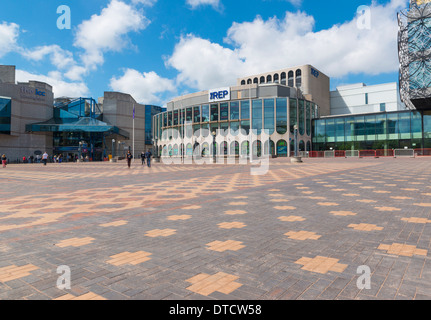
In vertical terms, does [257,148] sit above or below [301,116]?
below

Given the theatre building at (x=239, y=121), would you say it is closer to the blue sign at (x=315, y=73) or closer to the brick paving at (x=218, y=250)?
the blue sign at (x=315, y=73)

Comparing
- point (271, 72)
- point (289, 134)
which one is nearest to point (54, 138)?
point (289, 134)

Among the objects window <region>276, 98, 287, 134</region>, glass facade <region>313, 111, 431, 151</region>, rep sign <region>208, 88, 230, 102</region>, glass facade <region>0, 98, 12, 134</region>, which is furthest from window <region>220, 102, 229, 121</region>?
glass facade <region>0, 98, 12, 134</region>

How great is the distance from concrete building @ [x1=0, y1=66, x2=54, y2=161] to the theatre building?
25324 mm

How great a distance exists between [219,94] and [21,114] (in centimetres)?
4234

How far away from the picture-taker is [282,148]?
56969 millimetres

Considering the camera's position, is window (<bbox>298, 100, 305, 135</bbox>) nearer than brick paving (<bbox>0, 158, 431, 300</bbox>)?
No

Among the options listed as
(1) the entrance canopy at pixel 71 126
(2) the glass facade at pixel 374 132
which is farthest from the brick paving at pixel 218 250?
(1) the entrance canopy at pixel 71 126

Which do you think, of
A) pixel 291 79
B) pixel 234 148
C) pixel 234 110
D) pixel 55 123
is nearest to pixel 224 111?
pixel 234 110

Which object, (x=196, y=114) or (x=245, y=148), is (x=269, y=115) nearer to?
(x=245, y=148)

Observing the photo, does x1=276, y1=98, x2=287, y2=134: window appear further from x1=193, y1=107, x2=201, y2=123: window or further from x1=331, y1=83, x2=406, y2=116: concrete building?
x1=331, y1=83, x2=406, y2=116: concrete building

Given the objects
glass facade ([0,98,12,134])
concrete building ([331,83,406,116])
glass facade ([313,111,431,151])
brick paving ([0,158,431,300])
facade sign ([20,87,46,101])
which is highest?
concrete building ([331,83,406,116])

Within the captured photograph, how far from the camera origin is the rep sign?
64.9 meters

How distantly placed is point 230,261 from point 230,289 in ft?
2.28
